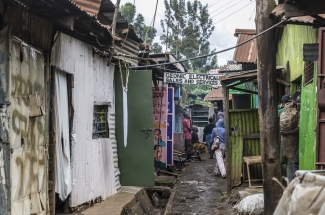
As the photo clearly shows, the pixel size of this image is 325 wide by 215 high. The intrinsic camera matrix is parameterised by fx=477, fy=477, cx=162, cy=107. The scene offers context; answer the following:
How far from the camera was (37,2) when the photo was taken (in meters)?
5.81

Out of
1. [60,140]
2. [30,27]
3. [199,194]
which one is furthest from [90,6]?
[199,194]

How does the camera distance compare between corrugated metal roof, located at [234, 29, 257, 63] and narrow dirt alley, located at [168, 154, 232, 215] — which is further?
A: corrugated metal roof, located at [234, 29, 257, 63]

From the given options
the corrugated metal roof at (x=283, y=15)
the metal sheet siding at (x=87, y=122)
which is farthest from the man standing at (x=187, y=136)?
the corrugated metal roof at (x=283, y=15)

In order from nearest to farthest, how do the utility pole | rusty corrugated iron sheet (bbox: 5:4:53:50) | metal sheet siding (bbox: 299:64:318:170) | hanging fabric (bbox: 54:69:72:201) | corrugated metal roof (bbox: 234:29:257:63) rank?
rusty corrugated iron sheet (bbox: 5:4:53:50) → metal sheet siding (bbox: 299:64:318:170) → the utility pole → hanging fabric (bbox: 54:69:72:201) → corrugated metal roof (bbox: 234:29:257:63)

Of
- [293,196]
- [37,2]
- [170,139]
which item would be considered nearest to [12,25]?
[37,2]

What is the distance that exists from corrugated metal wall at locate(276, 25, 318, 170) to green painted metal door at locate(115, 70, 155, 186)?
333cm

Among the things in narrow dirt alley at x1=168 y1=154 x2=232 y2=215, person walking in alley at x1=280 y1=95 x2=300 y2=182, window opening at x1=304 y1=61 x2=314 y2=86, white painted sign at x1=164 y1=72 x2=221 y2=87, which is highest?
white painted sign at x1=164 y1=72 x2=221 y2=87

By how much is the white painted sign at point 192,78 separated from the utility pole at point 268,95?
17.2ft

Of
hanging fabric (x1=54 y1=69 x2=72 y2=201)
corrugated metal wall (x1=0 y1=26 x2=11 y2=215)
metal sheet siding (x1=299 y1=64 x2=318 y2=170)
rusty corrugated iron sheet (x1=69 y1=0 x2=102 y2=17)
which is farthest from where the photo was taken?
rusty corrugated iron sheet (x1=69 y1=0 x2=102 y2=17)

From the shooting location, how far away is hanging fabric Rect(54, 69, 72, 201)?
25.8ft

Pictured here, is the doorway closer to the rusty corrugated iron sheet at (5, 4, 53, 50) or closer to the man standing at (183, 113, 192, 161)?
the rusty corrugated iron sheet at (5, 4, 53, 50)

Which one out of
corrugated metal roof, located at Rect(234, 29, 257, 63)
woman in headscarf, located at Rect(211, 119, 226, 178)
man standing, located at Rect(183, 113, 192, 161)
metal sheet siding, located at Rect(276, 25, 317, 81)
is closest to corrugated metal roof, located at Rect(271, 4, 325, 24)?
metal sheet siding, located at Rect(276, 25, 317, 81)

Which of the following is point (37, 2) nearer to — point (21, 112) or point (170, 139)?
point (21, 112)

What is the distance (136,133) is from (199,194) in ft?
10.0
